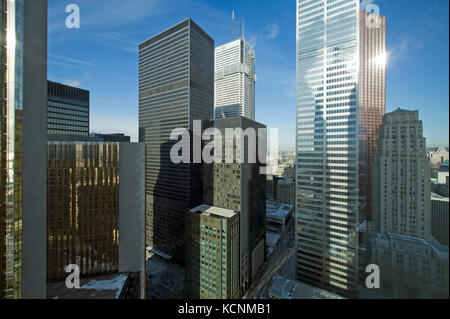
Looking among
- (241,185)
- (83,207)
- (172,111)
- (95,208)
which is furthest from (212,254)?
(172,111)

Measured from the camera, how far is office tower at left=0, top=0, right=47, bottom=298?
5602 mm

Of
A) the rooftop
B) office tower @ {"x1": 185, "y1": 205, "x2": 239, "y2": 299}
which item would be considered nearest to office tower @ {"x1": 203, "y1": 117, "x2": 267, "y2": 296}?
office tower @ {"x1": 185, "y1": 205, "x2": 239, "y2": 299}

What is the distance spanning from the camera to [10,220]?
5.68 metres

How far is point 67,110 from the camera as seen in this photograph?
22547 mm

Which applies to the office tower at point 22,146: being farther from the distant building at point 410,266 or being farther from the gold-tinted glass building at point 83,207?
the distant building at point 410,266

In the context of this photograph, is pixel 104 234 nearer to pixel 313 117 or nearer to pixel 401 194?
pixel 401 194

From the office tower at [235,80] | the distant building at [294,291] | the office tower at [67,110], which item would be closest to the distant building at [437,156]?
the distant building at [294,291]

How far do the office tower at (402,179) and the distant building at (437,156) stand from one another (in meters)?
0.67

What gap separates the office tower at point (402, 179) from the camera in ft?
23.9

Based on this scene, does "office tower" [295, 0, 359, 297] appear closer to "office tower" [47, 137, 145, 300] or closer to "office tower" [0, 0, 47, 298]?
"office tower" [47, 137, 145, 300]

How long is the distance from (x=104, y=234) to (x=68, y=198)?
3.62 metres

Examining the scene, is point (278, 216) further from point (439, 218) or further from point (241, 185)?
point (439, 218)

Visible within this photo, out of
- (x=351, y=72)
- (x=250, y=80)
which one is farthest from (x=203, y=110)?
(x=250, y=80)

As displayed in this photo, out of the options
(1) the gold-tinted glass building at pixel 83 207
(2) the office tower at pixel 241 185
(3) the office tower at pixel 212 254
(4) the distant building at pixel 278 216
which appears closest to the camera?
(1) the gold-tinted glass building at pixel 83 207
